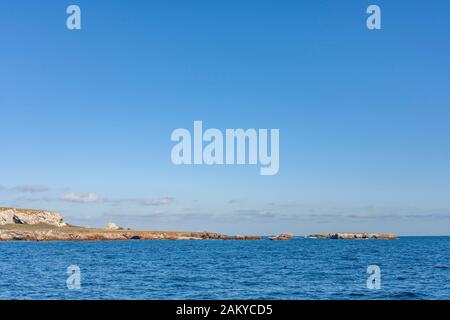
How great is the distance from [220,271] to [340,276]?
18.4 metres

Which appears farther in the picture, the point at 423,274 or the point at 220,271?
the point at 220,271

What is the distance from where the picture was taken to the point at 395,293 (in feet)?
137

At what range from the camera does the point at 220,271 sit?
63969mm
